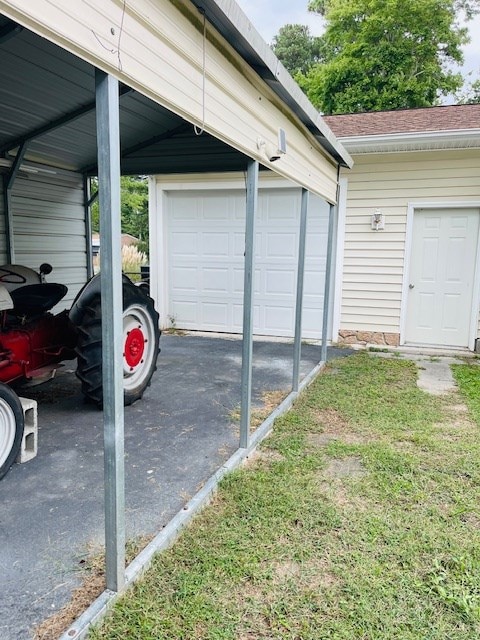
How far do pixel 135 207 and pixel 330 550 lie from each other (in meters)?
20.5

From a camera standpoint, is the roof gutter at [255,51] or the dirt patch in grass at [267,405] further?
the dirt patch in grass at [267,405]

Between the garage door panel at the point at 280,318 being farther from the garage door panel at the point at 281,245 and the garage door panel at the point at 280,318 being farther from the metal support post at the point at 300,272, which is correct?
the metal support post at the point at 300,272

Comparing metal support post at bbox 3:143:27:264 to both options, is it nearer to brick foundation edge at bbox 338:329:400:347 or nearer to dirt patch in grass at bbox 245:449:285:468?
dirt patch in grass at bbox 245:449:285:468

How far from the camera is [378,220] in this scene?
650cm

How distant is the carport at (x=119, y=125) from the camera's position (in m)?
1.60

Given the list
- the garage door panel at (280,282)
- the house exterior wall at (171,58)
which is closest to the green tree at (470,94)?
the garage door panel at (280,282)

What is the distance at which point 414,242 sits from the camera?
21.3ft

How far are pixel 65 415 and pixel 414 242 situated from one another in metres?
5.10

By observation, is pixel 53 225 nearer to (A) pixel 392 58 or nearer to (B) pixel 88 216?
(B) pixel 88 216

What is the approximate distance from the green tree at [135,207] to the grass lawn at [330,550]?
1814 centimetres

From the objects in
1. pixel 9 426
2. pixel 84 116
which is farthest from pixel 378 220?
pixel 9 426

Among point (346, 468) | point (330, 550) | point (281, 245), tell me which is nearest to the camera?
point (330, 550)

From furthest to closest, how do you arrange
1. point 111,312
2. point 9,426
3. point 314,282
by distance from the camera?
point 314,282, point 9,426, point 111,312

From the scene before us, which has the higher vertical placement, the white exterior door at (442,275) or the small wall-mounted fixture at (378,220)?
the small wall-mounted fixture at (378,220)
